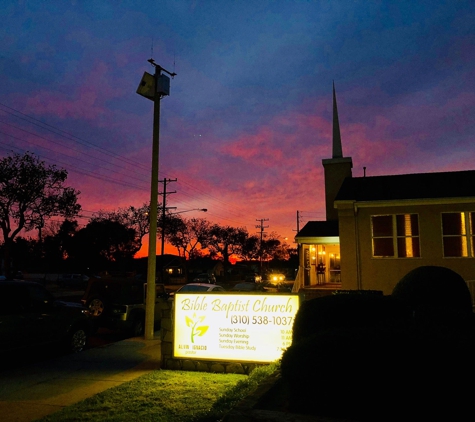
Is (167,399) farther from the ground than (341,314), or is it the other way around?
(341,314)

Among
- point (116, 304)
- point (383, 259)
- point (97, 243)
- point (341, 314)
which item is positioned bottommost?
point (116, 304)

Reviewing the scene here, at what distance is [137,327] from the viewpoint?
1259 cm

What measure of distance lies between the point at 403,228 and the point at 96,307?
1139 centimetres


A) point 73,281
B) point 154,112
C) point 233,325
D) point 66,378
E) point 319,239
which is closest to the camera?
point 66,378

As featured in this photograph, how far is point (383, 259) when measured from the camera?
16453 mm

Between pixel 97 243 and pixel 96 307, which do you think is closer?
pixel 96 307

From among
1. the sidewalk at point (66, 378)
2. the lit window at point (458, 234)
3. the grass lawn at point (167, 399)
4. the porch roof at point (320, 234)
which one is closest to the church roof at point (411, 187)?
the lit window at point (458, 234)

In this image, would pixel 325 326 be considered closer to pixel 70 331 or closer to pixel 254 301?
pixel 254 301

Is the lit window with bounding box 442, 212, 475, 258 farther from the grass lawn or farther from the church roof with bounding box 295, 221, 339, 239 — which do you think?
the grass lawn

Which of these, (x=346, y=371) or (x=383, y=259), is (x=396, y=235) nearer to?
(x=383, y=259)

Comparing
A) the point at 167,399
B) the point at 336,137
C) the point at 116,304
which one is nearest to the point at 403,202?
the point at 116,304

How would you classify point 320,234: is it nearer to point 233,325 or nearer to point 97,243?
point 233,325

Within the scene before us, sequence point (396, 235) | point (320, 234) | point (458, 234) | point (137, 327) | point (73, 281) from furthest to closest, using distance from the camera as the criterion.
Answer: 1. point (73, 281)
2. point (320, 234)
3. point (396, 235)
4. point (458, 234)
5. point (137, 327)

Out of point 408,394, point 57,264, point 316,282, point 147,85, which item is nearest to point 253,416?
point 408,394
